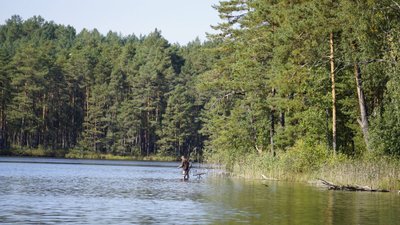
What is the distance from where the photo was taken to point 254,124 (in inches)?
2383

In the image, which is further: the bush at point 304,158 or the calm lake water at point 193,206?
the bush at point 304,158

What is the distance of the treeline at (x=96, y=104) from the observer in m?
126

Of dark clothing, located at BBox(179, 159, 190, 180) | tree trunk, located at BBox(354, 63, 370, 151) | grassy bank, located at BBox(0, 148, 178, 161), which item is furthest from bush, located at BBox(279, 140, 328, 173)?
grassy bank, located at BBox(0, 148, 178, 161)

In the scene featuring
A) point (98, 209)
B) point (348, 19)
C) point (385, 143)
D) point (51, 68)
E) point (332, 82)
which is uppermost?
point (51, 68)

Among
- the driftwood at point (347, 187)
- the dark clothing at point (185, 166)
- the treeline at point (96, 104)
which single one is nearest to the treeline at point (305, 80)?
the driftwood at point (347, 187)

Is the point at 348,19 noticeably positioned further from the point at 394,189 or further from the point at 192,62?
the point at 192,62

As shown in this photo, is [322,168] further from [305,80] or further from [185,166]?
[185,166]

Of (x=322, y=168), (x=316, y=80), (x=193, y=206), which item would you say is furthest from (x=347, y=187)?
(x=193, y=206)

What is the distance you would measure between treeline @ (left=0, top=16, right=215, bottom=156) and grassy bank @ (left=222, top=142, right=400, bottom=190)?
7207cm

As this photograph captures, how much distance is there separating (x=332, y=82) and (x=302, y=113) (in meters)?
3.31

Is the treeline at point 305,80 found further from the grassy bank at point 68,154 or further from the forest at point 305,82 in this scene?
the grassy bank at point 68,154

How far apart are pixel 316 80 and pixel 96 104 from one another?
91150 millimetres

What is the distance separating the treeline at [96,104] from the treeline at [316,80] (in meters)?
65.2

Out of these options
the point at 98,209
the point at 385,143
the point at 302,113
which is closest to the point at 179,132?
the point at 302,113
